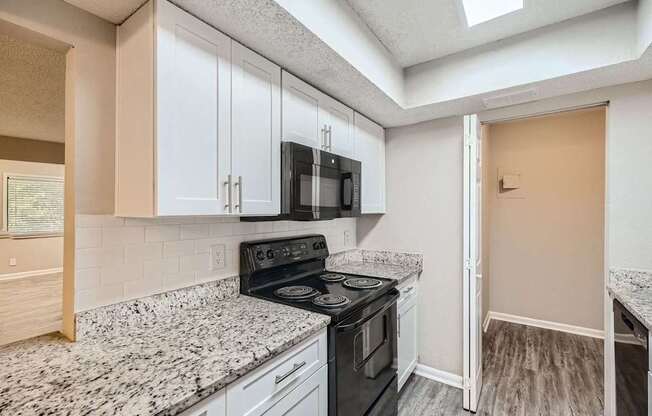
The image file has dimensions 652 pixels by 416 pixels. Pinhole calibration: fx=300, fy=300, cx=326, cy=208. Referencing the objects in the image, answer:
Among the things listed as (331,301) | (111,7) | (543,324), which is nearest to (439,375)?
(331,301)

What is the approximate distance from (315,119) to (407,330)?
1720mm

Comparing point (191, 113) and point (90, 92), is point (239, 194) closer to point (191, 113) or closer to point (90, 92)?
point (191, 113)

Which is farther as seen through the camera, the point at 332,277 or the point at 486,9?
the point at 332,277

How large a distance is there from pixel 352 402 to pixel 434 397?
113 centimetres

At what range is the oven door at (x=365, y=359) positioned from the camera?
143 cm

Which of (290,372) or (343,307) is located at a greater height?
(343,307)

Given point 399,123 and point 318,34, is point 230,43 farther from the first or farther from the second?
point 399,123

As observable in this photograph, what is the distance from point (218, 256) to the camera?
5.41ft

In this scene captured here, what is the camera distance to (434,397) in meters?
2.25

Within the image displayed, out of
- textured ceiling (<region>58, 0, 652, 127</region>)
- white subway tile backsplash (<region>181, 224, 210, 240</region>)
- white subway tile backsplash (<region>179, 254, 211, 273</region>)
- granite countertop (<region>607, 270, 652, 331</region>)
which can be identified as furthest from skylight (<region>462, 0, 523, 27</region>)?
white subway tile backsplash (<region>179, 254, 211, 273</region>)

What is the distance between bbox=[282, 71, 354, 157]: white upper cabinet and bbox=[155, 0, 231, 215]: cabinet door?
40cm

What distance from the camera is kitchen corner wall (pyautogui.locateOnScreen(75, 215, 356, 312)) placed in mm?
1172

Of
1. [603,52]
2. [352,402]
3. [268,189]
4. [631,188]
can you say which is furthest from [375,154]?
[352,402]

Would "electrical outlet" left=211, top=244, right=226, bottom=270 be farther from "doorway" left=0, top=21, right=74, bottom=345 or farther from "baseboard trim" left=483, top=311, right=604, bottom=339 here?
"baseboard trim" left=483, top=311, right=604, bottom=339
